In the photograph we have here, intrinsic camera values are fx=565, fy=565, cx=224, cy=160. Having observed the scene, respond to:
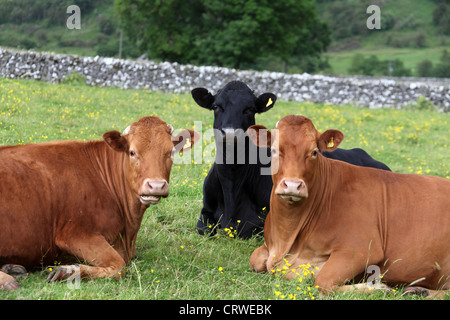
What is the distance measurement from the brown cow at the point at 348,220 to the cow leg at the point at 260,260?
6 cm

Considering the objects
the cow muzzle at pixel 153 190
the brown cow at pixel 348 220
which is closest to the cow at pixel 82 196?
the cow muzzle at pixel 153 190

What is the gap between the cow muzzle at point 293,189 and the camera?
16.3 ft

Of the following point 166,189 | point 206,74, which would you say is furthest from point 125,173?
point 206,74

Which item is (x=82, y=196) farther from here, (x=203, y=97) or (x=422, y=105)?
(x=422, y=105)

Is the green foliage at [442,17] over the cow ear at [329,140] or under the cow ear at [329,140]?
over

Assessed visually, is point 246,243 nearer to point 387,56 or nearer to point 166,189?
point 166,189

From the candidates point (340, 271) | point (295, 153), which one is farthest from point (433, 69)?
point (340, 271)

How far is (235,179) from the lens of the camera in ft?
23.8

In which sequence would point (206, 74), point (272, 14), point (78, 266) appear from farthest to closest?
1. point (272, 14)
2. point (206, 74)
3. point (78, 266)

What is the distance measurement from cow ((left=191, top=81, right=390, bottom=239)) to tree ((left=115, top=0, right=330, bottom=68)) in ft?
114

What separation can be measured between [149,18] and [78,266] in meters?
42.6

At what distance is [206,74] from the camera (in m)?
23.6

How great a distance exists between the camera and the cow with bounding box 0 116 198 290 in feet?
16.7

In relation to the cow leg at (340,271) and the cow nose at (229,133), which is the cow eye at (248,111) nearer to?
the cow nose at (229,133)
